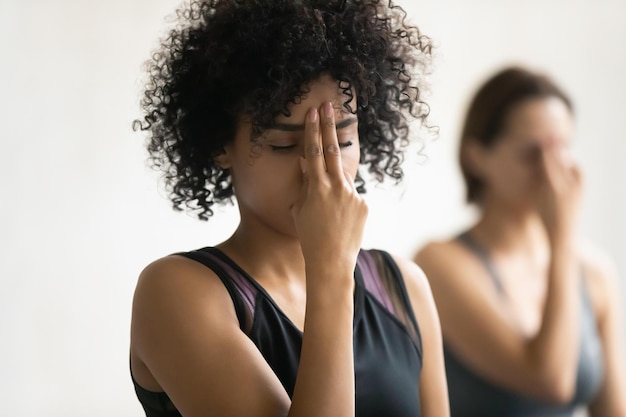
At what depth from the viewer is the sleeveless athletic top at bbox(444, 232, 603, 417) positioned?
1762 mm

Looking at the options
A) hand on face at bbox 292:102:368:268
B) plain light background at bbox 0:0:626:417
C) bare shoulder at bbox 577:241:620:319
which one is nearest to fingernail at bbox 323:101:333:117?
hand on face at bbox 292:102:368:268

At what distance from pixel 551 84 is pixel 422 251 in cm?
46

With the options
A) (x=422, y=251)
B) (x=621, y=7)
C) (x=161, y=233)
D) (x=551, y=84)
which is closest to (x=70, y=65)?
(x=161, y=233)

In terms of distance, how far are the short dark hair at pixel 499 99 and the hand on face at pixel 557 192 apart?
107 millimetres

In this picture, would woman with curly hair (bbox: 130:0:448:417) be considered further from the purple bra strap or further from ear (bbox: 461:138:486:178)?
ear (bbox: 461:138:486:178)

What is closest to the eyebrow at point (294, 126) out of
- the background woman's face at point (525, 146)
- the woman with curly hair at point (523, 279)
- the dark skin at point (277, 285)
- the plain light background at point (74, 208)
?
the dark skin at point (277, 285)

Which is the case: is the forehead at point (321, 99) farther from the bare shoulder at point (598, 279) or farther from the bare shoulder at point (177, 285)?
the bare shoulder at point (598, 279)

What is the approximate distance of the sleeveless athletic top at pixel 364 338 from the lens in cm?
93

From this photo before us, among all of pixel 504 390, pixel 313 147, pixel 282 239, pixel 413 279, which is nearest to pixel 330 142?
pixel 313 147

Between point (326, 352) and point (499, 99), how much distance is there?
3.97 ft

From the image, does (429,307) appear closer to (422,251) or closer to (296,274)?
(296,274)

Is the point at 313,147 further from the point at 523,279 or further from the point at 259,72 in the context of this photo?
the point at 523,279

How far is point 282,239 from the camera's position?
998 mm

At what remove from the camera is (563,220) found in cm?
188
